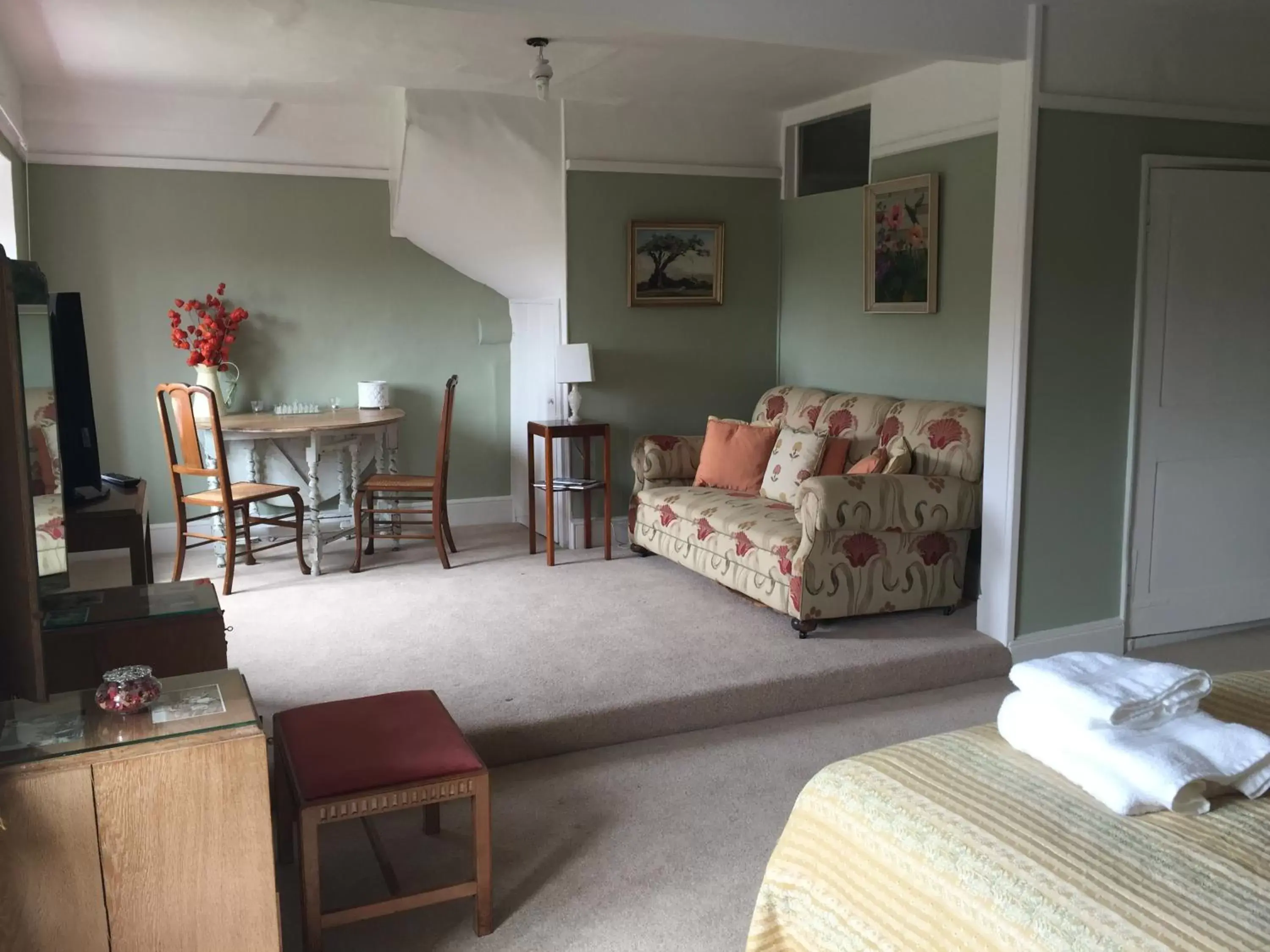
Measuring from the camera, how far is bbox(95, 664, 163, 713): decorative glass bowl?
195 centimetres

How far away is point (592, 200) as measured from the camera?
5523 millimetres

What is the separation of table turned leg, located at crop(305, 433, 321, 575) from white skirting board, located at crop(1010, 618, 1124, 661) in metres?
3.18

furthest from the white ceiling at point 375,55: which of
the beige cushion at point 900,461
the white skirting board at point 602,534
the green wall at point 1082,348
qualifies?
the white skirting board at point 602,534

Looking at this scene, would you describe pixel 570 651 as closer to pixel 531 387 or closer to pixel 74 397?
pixel 74 397

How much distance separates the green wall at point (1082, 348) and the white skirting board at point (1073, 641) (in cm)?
3

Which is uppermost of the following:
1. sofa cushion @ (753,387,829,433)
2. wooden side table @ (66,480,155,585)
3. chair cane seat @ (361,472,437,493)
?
sofa cushion @ (753,387,829,433)

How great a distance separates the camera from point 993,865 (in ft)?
4.92

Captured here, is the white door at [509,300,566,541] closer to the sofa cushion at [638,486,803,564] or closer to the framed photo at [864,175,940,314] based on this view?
the sofa cushion at [638,486,803,564]

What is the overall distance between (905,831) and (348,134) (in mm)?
5270

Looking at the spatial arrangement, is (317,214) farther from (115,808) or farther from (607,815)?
(115,808)

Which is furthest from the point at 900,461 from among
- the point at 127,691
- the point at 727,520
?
the point at 127,691

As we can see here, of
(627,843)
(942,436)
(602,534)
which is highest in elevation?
(942,436)

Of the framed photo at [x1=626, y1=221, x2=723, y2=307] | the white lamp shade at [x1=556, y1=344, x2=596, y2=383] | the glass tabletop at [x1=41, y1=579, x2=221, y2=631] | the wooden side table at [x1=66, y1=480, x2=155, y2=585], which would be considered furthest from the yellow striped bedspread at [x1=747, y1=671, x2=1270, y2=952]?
the framed photo at [x1=626, y1=221, x2=723, y2=307]

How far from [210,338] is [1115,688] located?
491 centimetres
